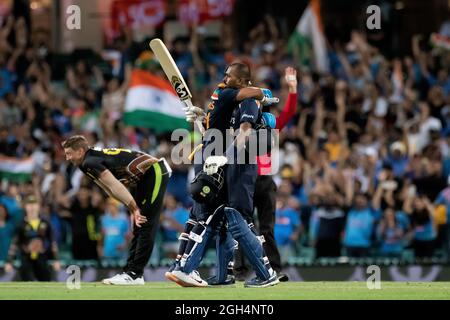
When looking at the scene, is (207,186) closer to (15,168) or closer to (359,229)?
(359,229)

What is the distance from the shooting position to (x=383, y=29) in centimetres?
2844

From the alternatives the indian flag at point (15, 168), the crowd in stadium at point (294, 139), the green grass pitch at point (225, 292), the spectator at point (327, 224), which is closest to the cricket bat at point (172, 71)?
the green grass pitch at point (225, 292)

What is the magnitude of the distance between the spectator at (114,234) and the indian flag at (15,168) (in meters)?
2.89

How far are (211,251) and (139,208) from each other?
7.00 metres

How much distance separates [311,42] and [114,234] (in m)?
7.26

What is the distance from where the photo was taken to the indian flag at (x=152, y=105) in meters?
24.7

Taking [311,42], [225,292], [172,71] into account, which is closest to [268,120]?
[172,71]

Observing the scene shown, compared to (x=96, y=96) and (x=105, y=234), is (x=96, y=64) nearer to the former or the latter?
(x=96, y=96)

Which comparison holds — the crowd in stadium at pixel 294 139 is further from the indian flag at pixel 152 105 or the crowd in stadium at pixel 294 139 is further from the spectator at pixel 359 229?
the indian flag at pixel 152 105

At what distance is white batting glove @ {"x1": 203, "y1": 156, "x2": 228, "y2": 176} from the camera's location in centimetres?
1402

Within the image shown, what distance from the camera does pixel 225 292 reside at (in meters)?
13.7

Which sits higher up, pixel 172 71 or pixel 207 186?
pixel 172 71

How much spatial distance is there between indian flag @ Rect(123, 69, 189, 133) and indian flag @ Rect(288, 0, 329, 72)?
11.3 ft
